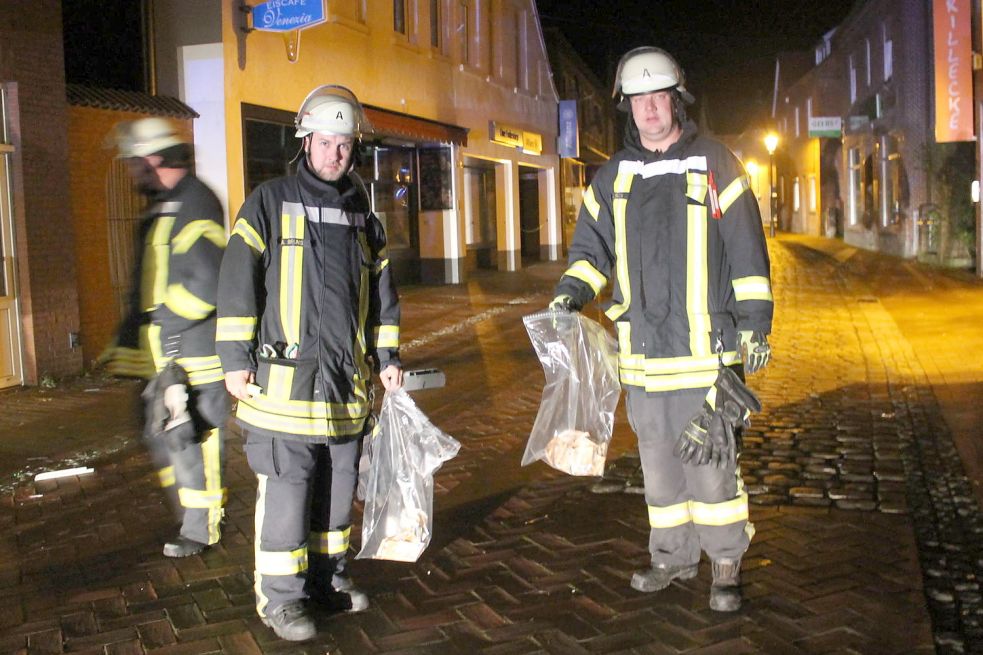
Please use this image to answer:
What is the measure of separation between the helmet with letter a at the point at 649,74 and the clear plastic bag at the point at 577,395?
109cm

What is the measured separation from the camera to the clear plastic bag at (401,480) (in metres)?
4.31

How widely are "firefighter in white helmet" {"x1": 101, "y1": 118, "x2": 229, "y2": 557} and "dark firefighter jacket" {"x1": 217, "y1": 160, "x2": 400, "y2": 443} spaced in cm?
77

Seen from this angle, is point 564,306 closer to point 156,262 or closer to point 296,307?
point 296,307

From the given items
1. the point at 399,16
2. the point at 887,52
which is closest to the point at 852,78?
the point at 887,52

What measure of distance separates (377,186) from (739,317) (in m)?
16.4

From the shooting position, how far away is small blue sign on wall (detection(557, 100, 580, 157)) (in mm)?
30750

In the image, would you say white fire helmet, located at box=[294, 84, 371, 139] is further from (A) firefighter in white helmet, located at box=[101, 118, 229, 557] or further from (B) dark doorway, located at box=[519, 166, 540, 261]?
(B) dark doorway, located at box=[519, 166, 540, 261]

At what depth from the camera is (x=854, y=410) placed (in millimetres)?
8250

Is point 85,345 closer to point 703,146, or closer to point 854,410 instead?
point 854,410

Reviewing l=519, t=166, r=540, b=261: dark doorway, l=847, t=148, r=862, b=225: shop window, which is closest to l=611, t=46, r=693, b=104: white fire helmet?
l=519, t=166, r=540, b=261: dark doorway

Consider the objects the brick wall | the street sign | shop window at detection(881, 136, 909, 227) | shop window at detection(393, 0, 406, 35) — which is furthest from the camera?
the street sign

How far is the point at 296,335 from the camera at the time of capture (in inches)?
154

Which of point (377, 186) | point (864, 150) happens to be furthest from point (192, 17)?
point (864, 150)

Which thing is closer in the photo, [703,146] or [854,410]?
[703,146]
